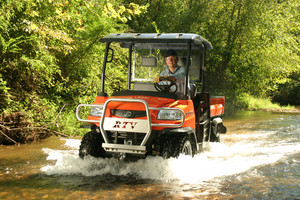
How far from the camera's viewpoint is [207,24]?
23359 millimetres

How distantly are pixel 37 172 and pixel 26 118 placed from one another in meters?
2.88

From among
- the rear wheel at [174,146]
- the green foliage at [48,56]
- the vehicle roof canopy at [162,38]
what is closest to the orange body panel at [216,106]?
the vehicle roof canopy at [162,38]

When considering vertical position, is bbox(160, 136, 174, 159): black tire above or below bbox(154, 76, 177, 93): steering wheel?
below

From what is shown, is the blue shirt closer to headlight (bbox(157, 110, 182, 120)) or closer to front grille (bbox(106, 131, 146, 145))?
headlight (bbox(157, 110, 182, 120))

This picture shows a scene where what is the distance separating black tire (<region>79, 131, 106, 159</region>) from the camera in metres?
6.05

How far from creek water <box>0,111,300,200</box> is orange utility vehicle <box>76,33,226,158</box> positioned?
0.25 meters

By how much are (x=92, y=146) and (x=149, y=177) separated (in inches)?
38.5

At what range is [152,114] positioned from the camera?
18.8 feet

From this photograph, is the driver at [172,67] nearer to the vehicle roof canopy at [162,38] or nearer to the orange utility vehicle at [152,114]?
the orange utility vehicle at [152,114]

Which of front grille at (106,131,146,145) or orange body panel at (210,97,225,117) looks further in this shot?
orange body panel at (210,97,225,117)

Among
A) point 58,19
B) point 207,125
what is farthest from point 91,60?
point 207,125

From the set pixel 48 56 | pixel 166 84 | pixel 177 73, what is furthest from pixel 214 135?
pixel 48 56

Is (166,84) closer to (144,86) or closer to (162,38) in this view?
(144,86)

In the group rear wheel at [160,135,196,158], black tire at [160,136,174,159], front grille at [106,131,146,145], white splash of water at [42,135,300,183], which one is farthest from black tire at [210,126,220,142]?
front grille at [106,131,146,145]
